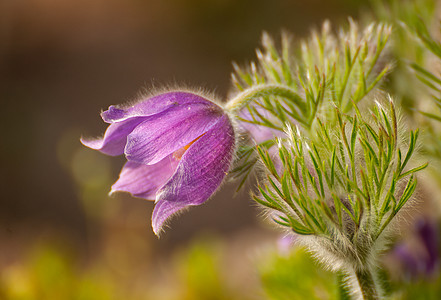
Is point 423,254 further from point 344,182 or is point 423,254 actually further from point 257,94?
point 257,94

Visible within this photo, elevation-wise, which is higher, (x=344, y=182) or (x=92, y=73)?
(x=92, y=73)

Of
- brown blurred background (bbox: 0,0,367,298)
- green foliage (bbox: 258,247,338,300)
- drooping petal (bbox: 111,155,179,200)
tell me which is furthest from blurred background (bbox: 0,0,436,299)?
drooping petal (bbox: 111,155,179,200)

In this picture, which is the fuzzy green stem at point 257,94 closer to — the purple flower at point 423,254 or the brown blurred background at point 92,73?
the purple flower at point 423,254

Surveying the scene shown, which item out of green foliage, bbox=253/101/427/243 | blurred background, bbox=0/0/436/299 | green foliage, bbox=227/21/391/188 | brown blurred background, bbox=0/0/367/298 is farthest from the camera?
brown blurred background, bbox=0/0/367/298

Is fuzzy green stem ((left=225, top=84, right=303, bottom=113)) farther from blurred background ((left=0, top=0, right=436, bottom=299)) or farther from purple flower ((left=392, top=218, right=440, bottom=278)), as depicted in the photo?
blurred background ((left=0, top=0, right=436, bottom=299))

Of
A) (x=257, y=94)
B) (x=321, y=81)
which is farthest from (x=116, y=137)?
(x=321, y=81)

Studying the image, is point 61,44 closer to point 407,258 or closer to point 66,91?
point 66,91
